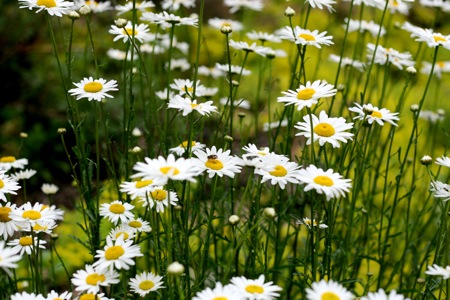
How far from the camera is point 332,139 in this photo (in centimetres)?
119

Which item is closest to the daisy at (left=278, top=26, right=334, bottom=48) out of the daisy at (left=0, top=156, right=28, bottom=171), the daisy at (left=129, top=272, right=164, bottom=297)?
the daisy at (left=129, top=272, right=164, bottom=297)

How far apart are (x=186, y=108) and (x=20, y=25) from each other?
216cm

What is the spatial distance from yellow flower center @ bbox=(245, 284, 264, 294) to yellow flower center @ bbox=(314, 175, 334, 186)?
0.71ft

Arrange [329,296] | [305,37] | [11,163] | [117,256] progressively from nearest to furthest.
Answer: [329,296] → [117,256] → [305,37] → [11,163]

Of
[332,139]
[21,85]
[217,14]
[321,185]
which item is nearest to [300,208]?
[332,139]

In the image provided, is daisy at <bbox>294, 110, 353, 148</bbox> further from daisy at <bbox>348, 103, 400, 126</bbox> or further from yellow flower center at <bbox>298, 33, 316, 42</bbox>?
yellow flower center at <bbox>298, 33, 316, 42</bbox>

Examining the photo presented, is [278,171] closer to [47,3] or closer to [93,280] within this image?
[93,280]

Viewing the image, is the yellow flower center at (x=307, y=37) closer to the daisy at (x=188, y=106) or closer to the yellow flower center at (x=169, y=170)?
the daisy at (x=188, y=106)

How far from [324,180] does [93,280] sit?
0.44m

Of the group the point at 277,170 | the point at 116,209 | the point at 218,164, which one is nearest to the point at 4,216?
the point at 116,209

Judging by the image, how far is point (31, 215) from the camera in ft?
4.01

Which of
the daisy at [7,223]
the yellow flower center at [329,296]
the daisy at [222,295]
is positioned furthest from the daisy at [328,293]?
the daisy at [7,223]

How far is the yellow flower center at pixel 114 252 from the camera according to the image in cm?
105

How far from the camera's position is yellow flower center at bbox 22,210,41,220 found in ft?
3.99
